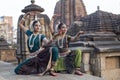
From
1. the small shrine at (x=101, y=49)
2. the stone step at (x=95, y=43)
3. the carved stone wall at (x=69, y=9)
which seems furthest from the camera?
the carved stone wall at (x=69, y=9)

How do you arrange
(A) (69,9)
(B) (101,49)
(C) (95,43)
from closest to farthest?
(B) (101,49)
(C) (95,43)
(A) (69,9)

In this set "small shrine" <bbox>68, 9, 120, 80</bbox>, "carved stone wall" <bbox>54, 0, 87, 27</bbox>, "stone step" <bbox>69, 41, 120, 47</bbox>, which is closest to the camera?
"small shrine" <bbox>68, 9, 120, 80</bbox>

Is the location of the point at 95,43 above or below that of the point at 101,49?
above

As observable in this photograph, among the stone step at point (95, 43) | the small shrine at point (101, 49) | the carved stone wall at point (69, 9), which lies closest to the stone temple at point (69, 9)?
the carved stone wall at point (69, 9)

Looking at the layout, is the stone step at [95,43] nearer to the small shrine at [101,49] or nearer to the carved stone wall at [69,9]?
the small shrine at [101,49]

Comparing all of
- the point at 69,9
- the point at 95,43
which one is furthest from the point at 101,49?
the point at 69,9

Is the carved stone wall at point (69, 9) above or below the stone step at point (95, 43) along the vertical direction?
above

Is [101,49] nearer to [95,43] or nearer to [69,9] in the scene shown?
[95,43]

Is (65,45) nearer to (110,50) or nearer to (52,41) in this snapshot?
(52,41)

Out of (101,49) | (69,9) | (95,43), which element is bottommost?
(101,49)

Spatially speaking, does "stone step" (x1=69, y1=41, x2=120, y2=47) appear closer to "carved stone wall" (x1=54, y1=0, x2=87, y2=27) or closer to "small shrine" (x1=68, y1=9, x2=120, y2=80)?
"small shrine" (x1=68, y1=9, x2=120, y2=80)

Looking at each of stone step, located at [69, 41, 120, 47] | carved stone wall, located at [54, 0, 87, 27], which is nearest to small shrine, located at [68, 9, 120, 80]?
stone step, located at [69, 41, 120, 47]

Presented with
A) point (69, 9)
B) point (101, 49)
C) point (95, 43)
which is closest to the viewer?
point (101, 49)

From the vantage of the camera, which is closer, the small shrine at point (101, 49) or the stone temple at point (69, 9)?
the small shrine at point (101, 49)
